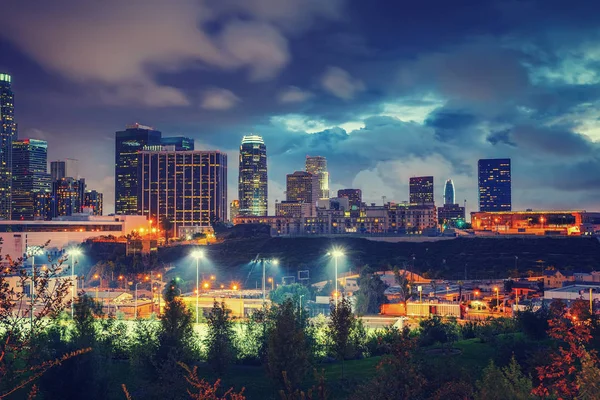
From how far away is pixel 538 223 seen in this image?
179000mm

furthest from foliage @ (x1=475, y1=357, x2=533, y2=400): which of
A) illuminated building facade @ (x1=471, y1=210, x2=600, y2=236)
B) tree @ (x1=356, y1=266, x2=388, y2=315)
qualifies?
illuminated building facade @ (x1=471, y1=210, x2=600, y2=236)

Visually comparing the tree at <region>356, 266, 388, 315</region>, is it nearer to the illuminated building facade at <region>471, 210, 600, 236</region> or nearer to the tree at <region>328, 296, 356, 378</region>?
the tree at <region>328, 296, 356, 378</region>

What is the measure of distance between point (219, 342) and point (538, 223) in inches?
6485

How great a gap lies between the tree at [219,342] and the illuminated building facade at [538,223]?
150567mm

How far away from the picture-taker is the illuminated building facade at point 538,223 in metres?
175

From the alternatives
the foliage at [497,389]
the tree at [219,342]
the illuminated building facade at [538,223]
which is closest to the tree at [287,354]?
the tree at [219,342]

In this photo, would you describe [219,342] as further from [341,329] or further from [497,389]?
[497,389]

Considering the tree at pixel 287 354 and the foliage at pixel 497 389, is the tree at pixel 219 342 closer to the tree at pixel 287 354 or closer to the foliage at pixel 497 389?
the tree at pixel 287 354

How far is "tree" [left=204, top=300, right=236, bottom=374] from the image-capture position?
3222cm

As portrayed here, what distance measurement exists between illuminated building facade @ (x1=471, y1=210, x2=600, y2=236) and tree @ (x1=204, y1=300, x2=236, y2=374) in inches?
5928

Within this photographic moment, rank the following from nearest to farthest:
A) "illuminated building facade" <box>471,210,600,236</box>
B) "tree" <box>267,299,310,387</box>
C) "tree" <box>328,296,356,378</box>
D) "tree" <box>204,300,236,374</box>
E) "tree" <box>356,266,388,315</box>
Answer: "tree" <box>267,299,310,387</box> < "tree" <box>204,300,236,374</box> < "tree" <box>328,296,356,378</box> < "tree" <box>356,266,388,315</box> < "illuminated building facade" <box>471,210,600,236</box>

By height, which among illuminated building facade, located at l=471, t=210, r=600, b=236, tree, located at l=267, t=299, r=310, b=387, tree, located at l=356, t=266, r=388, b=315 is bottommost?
tree, located at l=356, t=266, r=388, b=315

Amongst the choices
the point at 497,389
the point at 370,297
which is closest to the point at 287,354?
the point at 497,389

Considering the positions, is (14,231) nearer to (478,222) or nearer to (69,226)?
(69,226)
